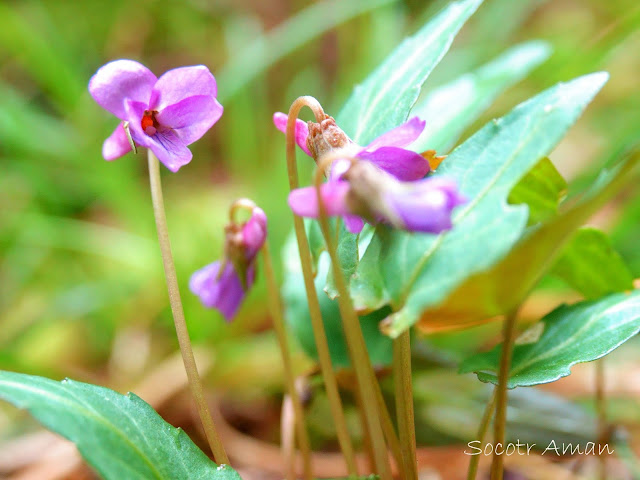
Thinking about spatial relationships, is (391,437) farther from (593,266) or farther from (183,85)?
(183,85)

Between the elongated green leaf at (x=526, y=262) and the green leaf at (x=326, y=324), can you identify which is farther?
the green leaf at (x=326, y=324)

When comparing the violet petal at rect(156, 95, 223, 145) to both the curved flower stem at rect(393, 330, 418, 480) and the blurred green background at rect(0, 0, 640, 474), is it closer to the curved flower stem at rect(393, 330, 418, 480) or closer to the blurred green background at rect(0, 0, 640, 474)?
the curved flower stem at rect(393, 330, 418, 480)

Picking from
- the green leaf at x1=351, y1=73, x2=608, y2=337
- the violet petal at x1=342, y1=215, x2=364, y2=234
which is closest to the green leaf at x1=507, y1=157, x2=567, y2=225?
the green leaf at x1=351, y1=73, x2=608, y2=337

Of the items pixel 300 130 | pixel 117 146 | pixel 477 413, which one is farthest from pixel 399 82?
pixel 477 413

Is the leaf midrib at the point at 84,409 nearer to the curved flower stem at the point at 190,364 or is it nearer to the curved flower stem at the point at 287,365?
the curved flower stem at the point at 190,364

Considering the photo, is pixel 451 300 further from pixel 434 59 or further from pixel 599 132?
pixel 599 132

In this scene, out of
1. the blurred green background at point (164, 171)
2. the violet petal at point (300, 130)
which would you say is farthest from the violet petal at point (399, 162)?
the blurred green background at point (164, 171)
